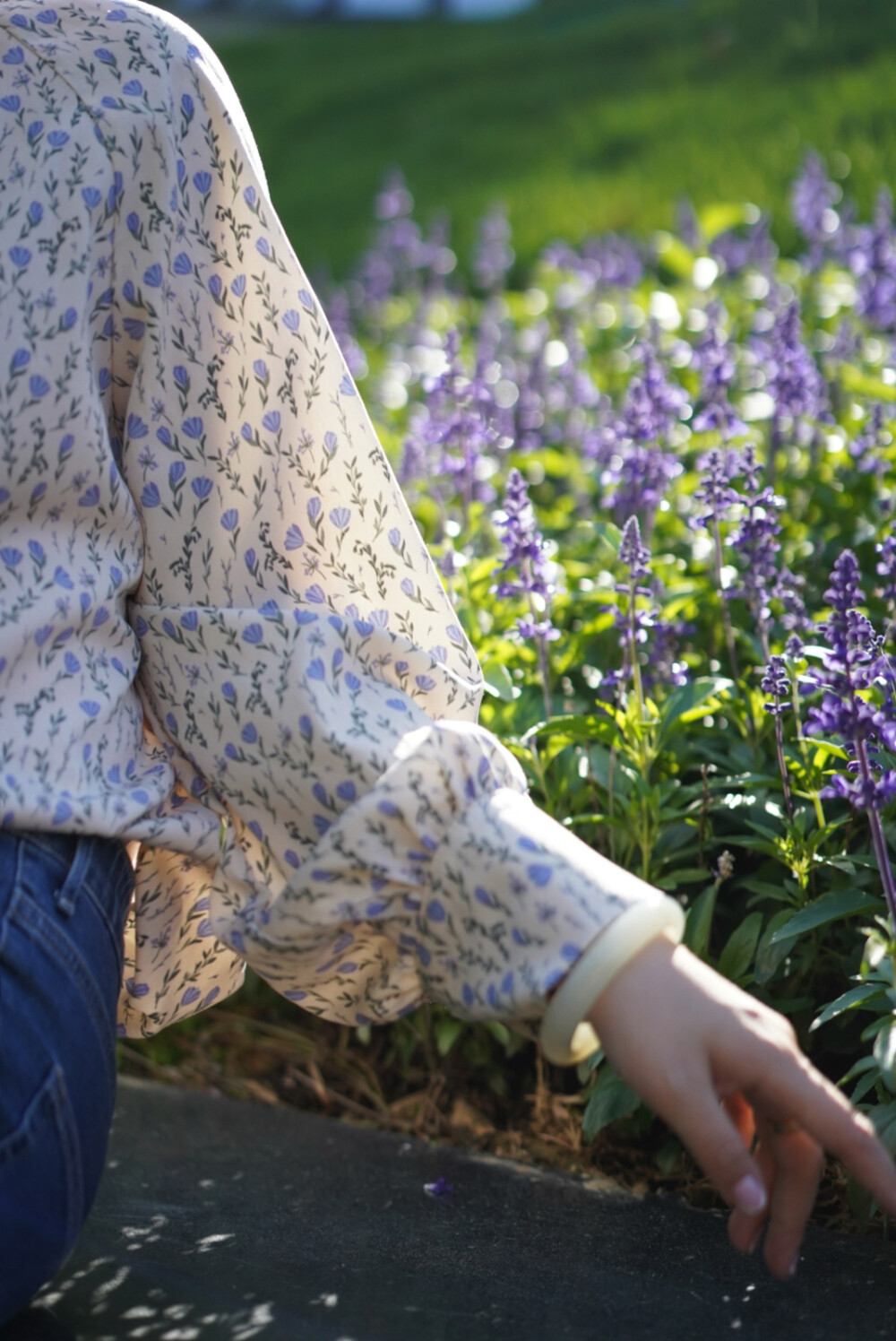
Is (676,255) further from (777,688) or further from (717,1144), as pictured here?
Answer: (717,1144)

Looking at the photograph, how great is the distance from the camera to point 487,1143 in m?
2.21

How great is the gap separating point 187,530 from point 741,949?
0.99 metres

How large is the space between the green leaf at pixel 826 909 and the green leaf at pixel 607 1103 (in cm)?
27

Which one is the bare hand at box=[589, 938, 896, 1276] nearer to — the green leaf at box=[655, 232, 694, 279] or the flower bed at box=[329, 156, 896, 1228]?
the flower bed at box=[329, 156, 896, 1228]

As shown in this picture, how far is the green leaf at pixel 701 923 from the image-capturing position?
A: 196 cm

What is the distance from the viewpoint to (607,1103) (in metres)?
1.90

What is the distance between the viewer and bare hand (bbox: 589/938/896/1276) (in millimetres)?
1036

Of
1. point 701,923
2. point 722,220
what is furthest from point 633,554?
point 722,220

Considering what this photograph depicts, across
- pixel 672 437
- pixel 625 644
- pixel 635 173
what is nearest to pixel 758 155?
pixel 635 173

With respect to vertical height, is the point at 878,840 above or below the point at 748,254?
below

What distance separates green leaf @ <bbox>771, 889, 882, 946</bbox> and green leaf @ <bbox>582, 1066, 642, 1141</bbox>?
0.89ft

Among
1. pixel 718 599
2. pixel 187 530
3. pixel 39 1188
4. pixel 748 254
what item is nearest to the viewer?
pixel 39 1188

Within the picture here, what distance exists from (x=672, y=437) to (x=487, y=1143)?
174 cm

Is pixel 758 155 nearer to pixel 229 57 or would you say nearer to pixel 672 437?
pixel 672 437
